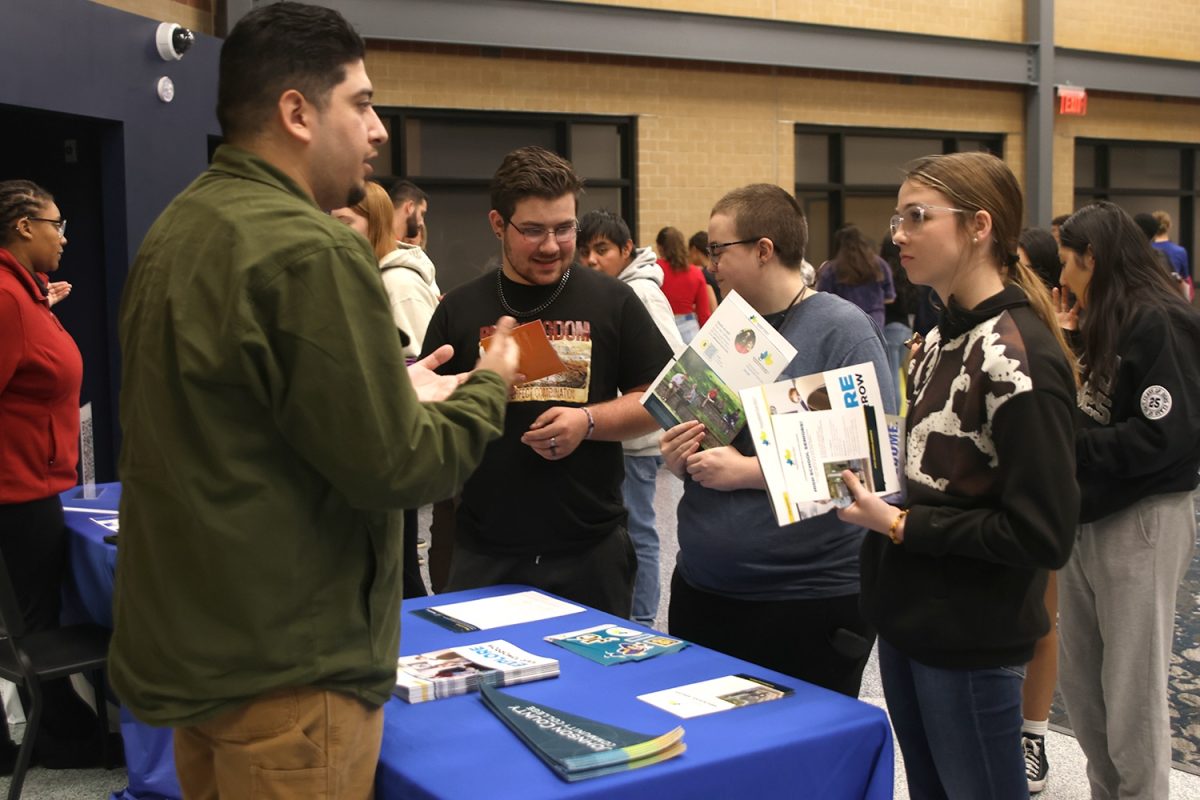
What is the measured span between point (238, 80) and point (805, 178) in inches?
412

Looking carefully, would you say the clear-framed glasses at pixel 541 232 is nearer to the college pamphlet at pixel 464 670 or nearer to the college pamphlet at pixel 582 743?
the college pamphlet at pixel 464 670

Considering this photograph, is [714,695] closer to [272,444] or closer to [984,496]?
[984,496]

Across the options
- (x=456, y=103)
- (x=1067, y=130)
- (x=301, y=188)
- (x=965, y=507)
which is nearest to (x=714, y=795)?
(x=965, y=507)

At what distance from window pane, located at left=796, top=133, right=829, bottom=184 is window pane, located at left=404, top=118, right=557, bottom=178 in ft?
8.99

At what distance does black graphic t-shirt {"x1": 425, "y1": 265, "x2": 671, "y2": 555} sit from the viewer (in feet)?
9.27

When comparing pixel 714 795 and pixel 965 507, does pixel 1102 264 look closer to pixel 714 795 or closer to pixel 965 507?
pixel 965 507

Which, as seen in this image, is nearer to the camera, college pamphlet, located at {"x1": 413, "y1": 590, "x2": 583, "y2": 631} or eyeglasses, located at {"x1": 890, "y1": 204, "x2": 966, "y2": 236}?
eyeglasses, located at {"x1": 890, "y1": 204, "x2": 966, "y2": 236}

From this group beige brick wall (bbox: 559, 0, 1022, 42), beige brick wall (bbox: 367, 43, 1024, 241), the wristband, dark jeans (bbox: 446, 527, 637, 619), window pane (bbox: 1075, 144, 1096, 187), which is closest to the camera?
the wristband

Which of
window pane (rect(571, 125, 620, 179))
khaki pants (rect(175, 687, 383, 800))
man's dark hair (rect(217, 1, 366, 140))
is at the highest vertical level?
window pane (rect(571, 125, 620, 179))

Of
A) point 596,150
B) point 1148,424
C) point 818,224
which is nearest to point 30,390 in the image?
point 1148,424

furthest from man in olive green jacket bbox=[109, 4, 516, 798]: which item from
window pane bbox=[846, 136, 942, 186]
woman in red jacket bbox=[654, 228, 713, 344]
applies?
window pane bbox=[846, 136, 942, 186]

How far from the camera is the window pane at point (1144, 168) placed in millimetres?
13570

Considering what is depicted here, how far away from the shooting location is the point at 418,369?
1.86 meters

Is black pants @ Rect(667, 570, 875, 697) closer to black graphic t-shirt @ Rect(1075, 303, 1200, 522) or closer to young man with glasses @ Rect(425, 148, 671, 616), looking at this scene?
young man with glasses @ Rect(425, 148, 671, 616)
